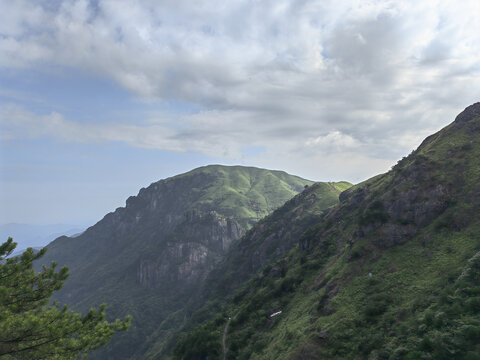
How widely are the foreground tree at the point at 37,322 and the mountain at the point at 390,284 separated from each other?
107ft

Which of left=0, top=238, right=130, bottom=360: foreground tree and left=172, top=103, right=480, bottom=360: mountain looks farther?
left=172, top=103, right=480, bottom=360: mountain

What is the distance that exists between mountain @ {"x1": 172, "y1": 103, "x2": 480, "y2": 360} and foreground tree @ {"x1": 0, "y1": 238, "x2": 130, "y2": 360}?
32.7 metres

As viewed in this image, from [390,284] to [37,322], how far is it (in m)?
52.3

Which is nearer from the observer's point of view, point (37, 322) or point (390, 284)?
point (37, 322)

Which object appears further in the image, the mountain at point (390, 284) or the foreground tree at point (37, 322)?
the mountain at point (390, 284)

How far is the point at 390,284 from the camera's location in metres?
50.4

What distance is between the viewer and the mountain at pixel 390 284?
1422 inches

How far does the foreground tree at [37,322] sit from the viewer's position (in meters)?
22.8

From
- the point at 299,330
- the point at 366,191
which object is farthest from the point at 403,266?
the point at 366,191

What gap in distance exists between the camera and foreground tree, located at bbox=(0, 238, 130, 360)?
22.8 meters

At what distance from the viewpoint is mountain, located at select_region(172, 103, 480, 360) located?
3612 cm

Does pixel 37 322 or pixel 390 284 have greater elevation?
pixel 37 322

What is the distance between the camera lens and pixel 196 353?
78.4m

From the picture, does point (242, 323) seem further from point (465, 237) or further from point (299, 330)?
point (465, 237)
